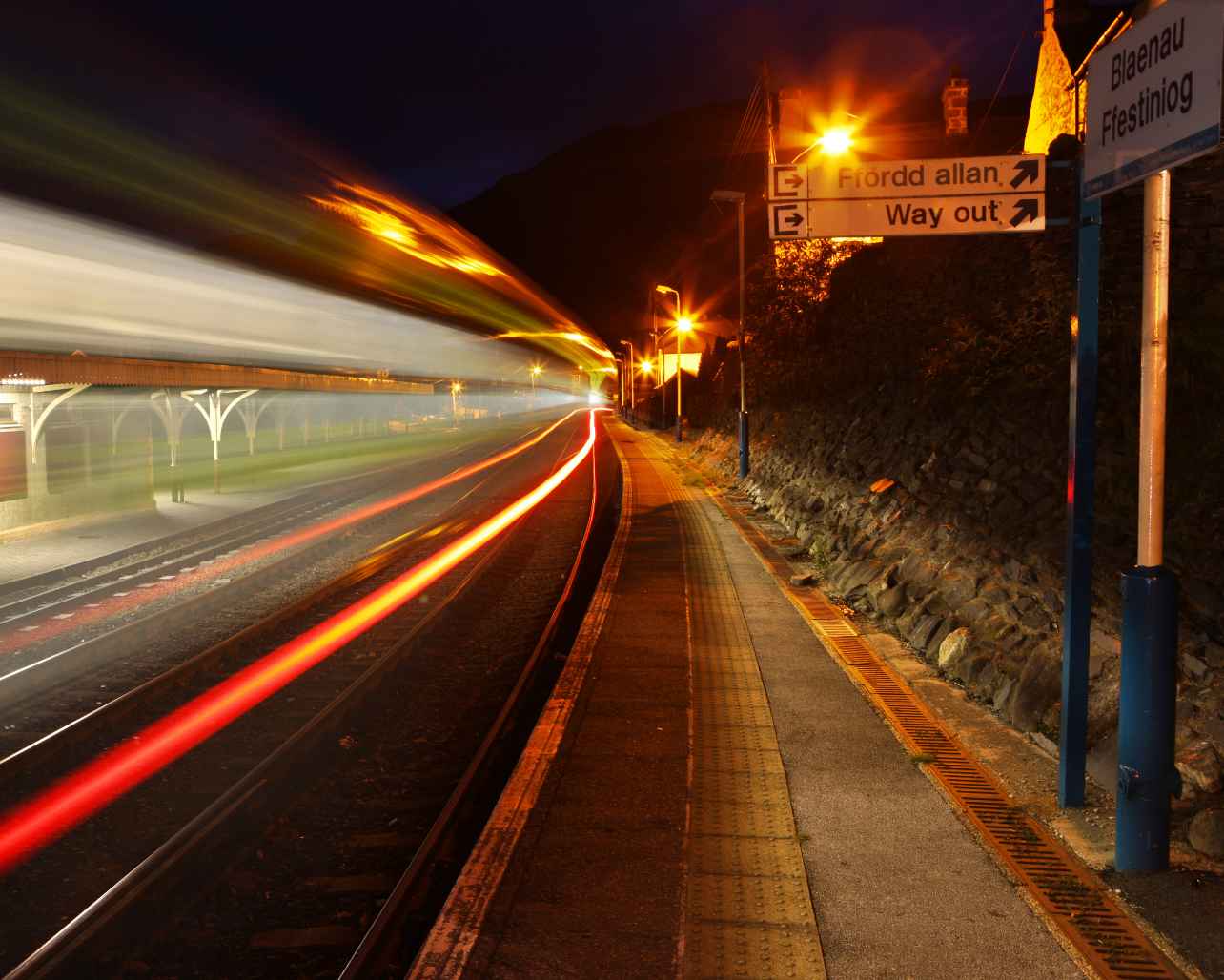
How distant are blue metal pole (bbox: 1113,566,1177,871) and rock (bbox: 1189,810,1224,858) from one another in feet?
0.95

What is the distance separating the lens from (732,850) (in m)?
5.00

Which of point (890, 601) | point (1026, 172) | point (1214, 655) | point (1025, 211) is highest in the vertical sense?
point (1026, 172)

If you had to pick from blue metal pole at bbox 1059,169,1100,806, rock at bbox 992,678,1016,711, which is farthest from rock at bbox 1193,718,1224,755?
rock at bbox 992,678,1016,711

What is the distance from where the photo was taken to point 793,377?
23.5m

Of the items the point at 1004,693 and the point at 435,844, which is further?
the point at 1004,693

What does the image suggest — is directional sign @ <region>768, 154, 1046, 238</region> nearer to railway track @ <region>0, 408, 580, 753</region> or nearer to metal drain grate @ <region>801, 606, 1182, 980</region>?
metal drain grate @ <region>801, 606, 1182, 980</region>

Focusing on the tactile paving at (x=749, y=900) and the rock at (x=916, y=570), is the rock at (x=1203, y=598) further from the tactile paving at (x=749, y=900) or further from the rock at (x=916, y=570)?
the tactile paving at (x=749, y=900)

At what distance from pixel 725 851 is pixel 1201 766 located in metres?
2.79

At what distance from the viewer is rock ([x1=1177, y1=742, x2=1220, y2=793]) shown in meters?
5.23

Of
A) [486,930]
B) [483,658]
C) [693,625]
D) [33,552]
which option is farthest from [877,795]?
[33,552]

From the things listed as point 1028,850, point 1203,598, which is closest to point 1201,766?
point 1028,850

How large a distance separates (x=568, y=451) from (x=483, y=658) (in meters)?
33.9

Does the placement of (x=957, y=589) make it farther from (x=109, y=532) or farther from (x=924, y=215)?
(x=109, y=532)

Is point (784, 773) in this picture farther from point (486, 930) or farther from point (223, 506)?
point (223, 506)
